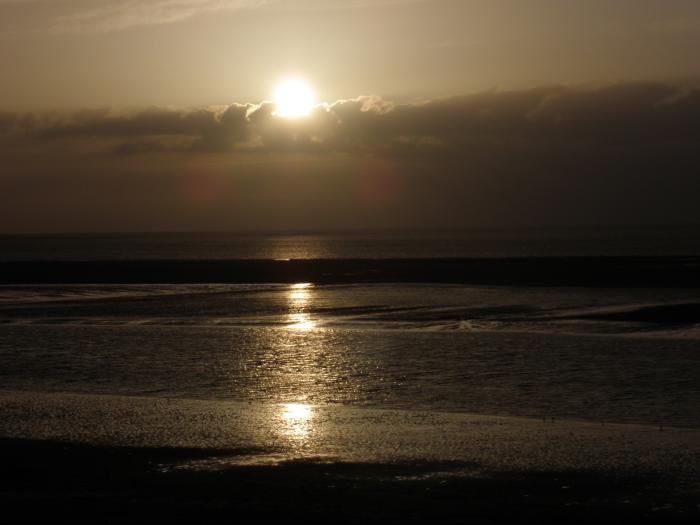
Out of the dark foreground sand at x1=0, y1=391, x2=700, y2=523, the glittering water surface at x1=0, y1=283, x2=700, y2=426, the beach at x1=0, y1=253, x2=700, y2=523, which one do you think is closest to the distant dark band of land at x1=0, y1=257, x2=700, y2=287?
the glittering water surface at x1=0, y1=283, x2=700, y2=426

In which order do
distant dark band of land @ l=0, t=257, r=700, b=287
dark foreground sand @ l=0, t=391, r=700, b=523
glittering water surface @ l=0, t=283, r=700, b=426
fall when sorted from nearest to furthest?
1. dark foreground sand @ l=0, t=391, r=700, b=523
2. glittering water surface @ l=0, t=283, r=700, b=426
3. distant dark band of land @ l=0, t=257, r=700, b=287

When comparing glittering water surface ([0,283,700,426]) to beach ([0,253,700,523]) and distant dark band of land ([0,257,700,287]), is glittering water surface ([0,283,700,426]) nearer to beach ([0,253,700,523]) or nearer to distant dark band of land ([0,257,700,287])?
beach ([0,253,700,523])

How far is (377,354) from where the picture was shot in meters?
23.9

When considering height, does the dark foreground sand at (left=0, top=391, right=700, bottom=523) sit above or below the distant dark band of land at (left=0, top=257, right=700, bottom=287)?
above

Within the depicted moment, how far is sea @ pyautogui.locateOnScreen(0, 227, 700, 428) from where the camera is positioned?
17.5 m

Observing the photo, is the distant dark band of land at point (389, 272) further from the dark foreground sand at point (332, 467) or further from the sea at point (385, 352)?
the dark foreground sand at point (332, 467)

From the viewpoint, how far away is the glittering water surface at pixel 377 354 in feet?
57.1

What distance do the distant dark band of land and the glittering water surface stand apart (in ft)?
53.2

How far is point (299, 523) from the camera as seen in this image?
986cm

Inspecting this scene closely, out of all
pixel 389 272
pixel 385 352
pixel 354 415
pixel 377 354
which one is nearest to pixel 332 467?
pixel 354 415

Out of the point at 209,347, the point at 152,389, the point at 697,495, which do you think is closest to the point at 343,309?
the point at 209,347

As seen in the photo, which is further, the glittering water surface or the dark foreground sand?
the glittering water surface

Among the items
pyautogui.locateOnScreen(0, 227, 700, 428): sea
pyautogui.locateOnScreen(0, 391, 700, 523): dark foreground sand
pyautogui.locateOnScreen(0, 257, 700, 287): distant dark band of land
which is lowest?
pyautogui.locateOnScreen(0, 257, 700, 287): distant dark band of land

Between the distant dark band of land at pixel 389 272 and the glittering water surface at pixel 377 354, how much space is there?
53.2 ft
